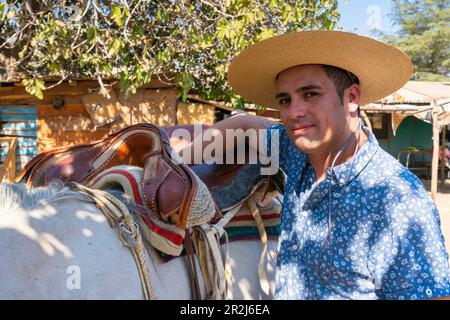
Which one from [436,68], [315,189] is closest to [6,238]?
[315,189]

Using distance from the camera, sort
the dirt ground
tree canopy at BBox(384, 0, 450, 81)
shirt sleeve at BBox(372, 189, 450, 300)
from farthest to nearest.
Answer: tree canopy at BBox(384, 0, 450, 81) < the dirt ground < shirt sleeve at BBox(372, 189, 450, 300)

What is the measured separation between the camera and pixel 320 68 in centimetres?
149

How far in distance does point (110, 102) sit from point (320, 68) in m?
5.95

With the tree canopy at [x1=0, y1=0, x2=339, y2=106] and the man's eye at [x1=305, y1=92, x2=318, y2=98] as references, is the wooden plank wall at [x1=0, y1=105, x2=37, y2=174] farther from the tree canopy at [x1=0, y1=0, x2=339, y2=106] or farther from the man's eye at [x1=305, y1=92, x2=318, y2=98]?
the man's eye at [x1=305, y1=92, x2=318, y2=98]

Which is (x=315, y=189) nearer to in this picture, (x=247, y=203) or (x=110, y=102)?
(x=247, y=203)

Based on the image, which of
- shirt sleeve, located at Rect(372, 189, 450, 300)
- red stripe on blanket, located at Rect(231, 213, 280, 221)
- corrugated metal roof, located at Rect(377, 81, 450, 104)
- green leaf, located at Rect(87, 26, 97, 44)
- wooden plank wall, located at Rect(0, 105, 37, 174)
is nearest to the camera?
shirt sleeve, located at Rect(372, 189, 450, 300)

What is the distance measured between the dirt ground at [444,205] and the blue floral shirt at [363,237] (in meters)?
4.83

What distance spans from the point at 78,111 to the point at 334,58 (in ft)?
21.2

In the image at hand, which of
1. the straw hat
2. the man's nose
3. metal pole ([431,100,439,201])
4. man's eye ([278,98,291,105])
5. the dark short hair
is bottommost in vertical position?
metal pole ([431,100,439,201])

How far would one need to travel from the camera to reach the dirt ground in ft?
21.0

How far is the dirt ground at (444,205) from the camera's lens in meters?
6.39

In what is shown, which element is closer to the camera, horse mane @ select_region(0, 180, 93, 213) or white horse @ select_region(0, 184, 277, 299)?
white horse @ select_region(0, 184, 277, 299)

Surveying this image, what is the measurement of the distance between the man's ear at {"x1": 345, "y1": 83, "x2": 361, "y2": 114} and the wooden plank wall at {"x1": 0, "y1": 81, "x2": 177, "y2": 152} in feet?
18.1

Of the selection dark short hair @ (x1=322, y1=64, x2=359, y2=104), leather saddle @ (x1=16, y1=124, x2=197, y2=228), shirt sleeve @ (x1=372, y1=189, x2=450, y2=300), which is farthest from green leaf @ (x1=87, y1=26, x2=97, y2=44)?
shirt sleeve @ (x1=372, y1=189, x2=450, y2=300)
